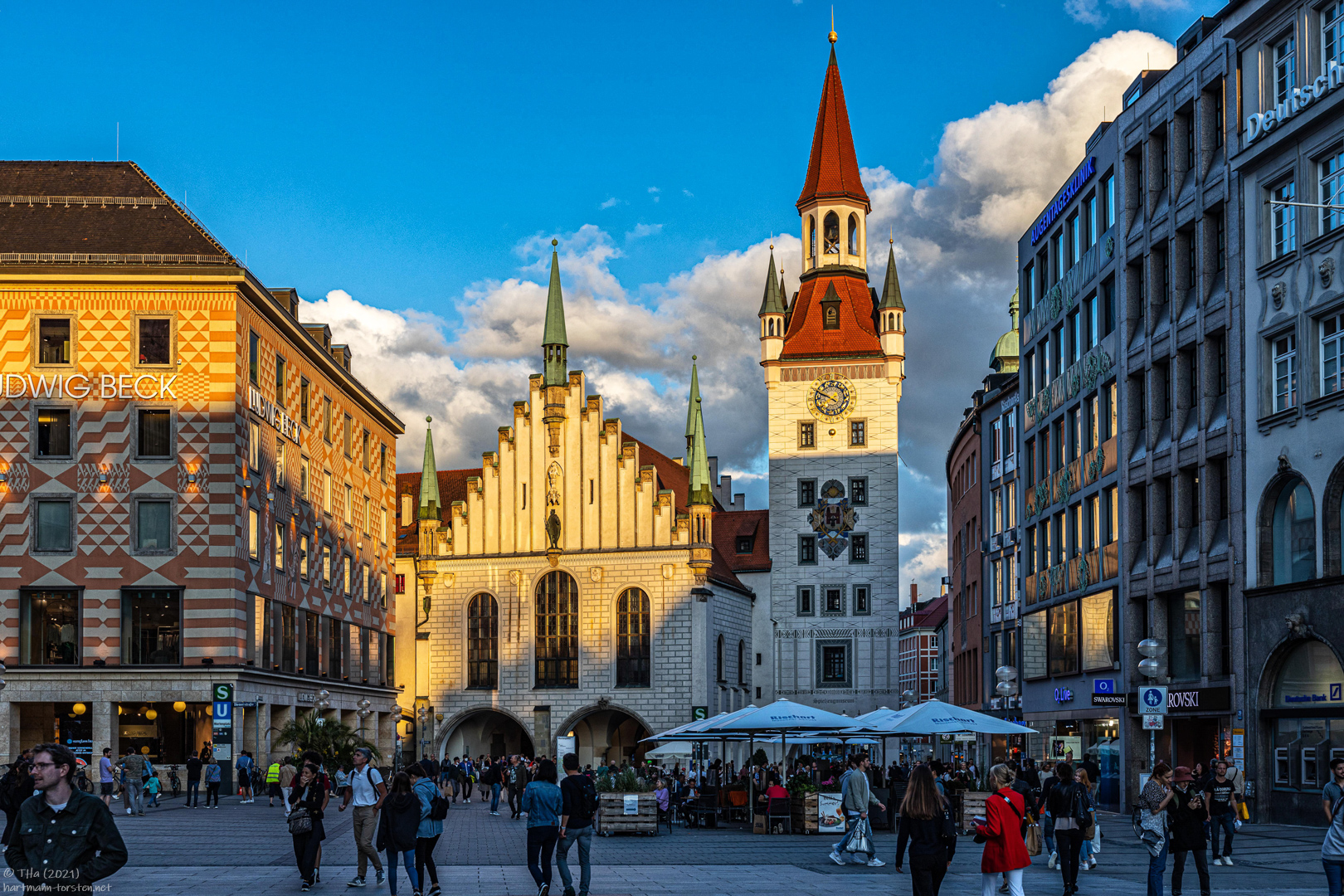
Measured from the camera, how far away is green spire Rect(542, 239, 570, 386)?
254 ft

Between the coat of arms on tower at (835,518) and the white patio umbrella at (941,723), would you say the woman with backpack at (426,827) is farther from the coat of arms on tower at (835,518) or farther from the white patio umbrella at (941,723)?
the coat of arms on tower at (835,518)

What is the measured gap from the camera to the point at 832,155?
307 feet

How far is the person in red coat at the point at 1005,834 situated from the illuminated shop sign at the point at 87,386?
40.4 m

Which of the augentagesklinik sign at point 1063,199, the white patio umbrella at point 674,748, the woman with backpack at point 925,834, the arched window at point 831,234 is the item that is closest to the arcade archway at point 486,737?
the white patio umbrella at point 674,748

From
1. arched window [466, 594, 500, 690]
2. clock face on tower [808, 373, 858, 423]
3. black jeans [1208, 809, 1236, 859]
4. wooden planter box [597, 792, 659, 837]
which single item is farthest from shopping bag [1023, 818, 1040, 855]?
clock face on tower [808, 373, 858, 423]

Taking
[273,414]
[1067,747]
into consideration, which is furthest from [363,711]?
[1067,747]

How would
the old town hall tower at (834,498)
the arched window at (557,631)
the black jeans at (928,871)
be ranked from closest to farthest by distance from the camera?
the black jeans at (928,871) → the arched window at (557,631) → the old town hall tower at (834,498)

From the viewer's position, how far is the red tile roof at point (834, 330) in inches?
3435

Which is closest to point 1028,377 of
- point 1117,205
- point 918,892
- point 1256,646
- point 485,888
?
point 1117,205

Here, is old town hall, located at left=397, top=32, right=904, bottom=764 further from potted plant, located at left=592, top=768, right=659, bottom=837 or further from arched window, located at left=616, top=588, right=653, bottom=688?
potted plant, located at left=592, top=768, right=659, bottom=837

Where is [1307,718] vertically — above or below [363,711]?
above

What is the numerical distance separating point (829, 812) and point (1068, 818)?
43.7 ft

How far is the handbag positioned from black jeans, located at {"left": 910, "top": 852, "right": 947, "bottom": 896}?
780cm

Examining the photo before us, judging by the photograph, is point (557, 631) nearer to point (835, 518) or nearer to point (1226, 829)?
point (835, 518)
